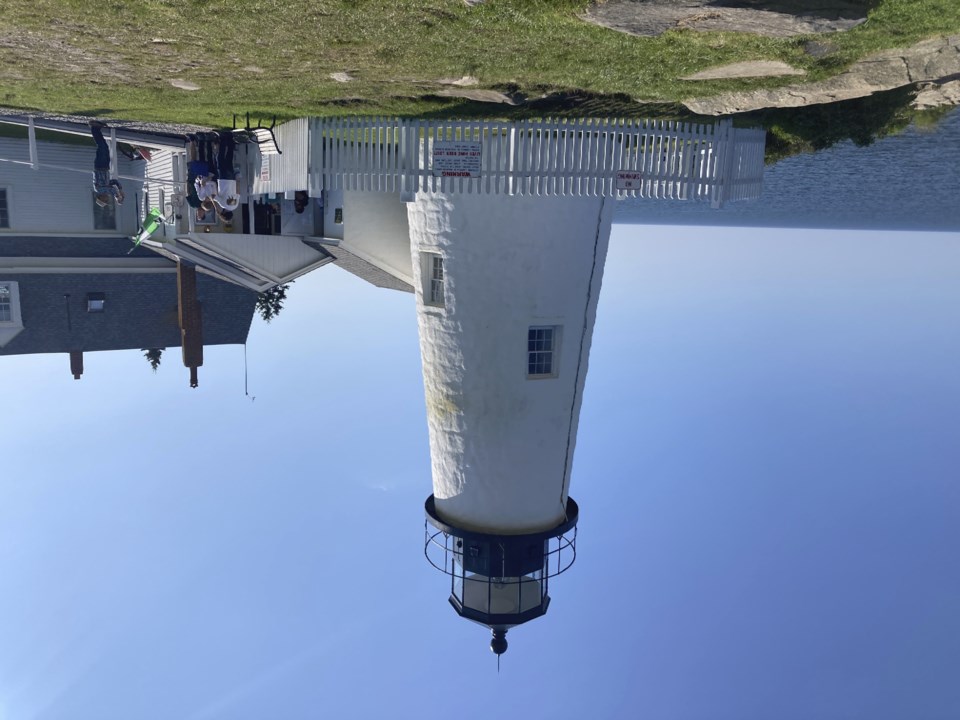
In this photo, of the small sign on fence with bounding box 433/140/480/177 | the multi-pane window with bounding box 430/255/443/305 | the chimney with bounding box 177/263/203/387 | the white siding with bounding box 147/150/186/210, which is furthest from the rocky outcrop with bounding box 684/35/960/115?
the chimney with bounding box 177/263/203/387

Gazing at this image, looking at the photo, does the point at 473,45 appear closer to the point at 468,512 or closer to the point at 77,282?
the point at 468,512

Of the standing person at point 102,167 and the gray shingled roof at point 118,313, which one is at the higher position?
the standing person at point 102,167

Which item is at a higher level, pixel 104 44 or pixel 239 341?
pixel 104 44

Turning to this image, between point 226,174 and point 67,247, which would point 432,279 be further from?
point 67,247

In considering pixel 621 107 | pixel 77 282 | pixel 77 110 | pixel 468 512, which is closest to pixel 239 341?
pixel 77 282

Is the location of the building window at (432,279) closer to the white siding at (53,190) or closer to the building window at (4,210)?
the white siding at (53,190)

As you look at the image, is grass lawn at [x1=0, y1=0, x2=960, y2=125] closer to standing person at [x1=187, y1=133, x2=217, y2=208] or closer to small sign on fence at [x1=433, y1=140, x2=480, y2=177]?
small sign on fence at [x1=433, y1=140, x2=480, y2=177]

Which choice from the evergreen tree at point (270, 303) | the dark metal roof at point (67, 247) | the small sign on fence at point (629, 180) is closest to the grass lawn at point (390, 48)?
the small sign on fence at point (629, 180)

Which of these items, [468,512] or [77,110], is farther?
[77,110]
